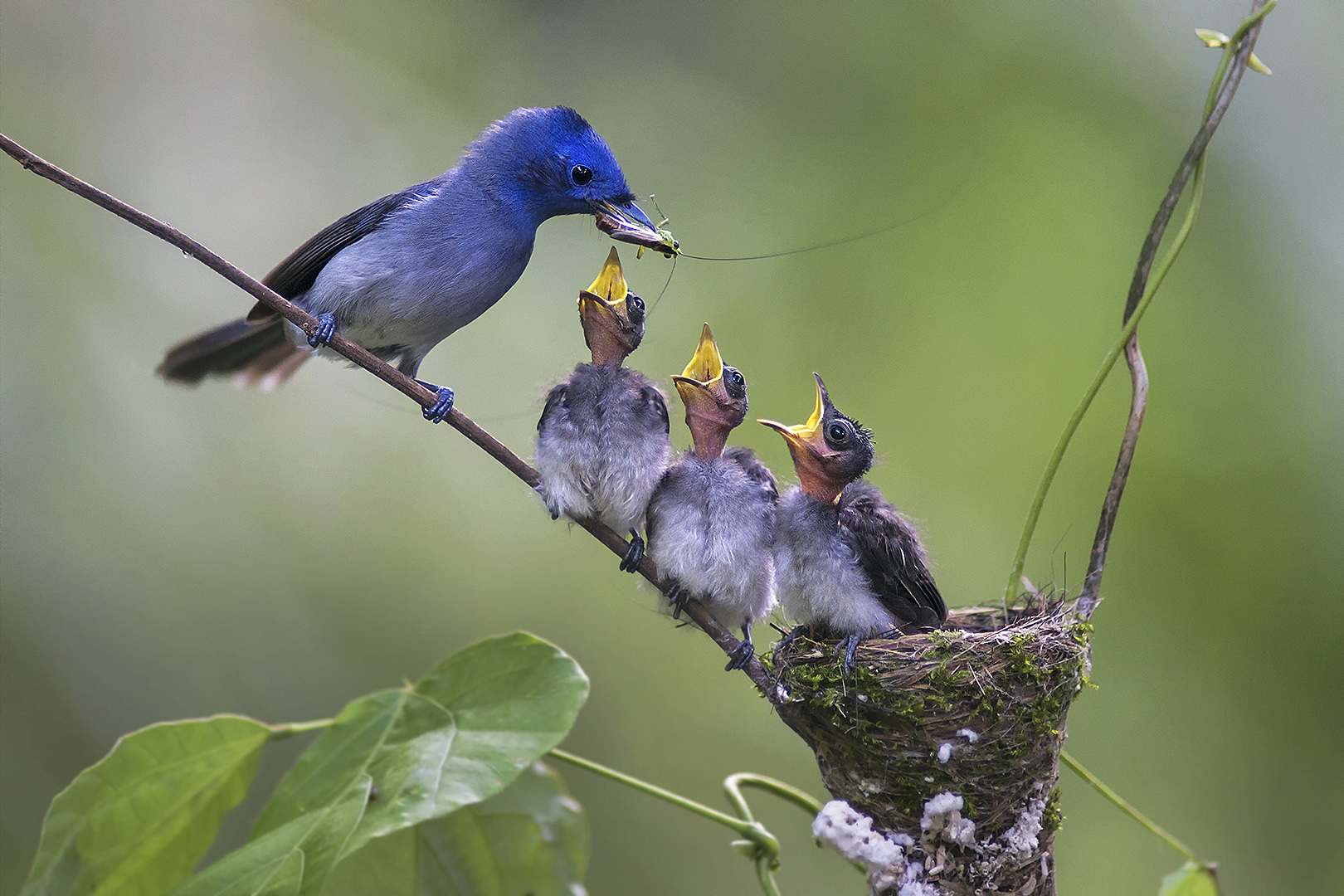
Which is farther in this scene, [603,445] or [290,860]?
[603,445]

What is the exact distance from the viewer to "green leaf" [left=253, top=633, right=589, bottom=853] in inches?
48.1

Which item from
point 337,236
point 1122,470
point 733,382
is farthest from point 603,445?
point 1122,470

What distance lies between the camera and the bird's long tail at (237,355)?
1.90 metres

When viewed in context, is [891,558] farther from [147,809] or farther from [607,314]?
[147,809]

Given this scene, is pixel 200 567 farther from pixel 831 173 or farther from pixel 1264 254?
pixel 1264 254

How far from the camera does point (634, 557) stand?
5.20 ft

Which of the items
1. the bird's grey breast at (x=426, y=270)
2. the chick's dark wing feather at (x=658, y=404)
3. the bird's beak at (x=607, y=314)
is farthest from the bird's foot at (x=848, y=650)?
the bird's grey breast at (x=426, y=270)

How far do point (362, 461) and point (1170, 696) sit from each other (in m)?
2.58

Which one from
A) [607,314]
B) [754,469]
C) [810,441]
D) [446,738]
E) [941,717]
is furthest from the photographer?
[754,469]

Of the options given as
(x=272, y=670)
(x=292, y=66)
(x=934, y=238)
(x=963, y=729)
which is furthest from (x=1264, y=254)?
(x=272, y=670)

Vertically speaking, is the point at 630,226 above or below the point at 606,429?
above

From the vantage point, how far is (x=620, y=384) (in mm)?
1772

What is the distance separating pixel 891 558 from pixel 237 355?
1.36 meters

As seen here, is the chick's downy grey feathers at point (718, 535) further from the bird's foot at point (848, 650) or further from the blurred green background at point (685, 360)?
the blurred green background at point (685, 360)
